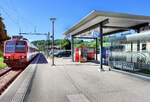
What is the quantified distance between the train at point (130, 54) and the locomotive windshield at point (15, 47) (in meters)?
8.22

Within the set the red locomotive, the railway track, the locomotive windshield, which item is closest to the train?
the railway track

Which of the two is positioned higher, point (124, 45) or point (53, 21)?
point (53, 21)

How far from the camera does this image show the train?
6777mm

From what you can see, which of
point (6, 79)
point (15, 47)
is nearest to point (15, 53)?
point (15, 47)

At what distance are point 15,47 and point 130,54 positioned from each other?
9.89m

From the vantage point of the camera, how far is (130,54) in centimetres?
778

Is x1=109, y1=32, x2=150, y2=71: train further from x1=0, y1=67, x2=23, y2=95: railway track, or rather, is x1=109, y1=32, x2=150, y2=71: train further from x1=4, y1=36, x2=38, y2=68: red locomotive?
x1=4, y1=36, x2=38, y2=68: red locomotive

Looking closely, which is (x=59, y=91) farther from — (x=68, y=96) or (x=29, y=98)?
(x=29, y=98)

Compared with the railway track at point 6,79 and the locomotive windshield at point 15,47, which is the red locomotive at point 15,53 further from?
the railway track at point 6,79

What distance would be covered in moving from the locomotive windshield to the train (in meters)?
8.22

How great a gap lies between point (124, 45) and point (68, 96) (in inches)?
268

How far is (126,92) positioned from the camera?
4359mm

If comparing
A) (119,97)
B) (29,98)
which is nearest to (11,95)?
(29,98)

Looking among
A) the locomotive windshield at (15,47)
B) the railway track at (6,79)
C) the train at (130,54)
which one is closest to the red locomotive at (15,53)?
the locomotive windshield at (15,47)
